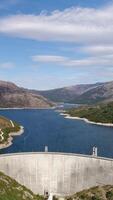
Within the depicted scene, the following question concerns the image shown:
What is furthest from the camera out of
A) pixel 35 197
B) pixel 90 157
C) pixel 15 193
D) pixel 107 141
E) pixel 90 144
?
pixel 107 141

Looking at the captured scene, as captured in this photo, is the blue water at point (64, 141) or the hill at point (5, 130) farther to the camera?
the hill at point (5, 130)

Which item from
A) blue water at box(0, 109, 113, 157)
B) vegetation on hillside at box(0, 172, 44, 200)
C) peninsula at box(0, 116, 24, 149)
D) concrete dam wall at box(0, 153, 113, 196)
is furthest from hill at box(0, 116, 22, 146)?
vegetation on hillside at box(0, 172, 44, 200)

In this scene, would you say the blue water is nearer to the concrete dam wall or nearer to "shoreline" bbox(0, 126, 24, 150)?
"shoreline" bbox(0, 126, 24, 150)

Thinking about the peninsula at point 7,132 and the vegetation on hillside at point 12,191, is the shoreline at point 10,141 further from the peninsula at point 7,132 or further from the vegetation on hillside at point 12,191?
the vegetation on hillside at point 12,191

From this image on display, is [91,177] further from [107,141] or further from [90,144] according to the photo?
[107,141]

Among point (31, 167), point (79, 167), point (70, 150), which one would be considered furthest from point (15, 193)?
point (70, 150)

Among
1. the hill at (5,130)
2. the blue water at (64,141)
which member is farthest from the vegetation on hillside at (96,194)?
the hill at (5,130)

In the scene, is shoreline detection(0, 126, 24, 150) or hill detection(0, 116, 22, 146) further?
hill detection(0, 116, 22, 146)
